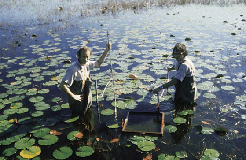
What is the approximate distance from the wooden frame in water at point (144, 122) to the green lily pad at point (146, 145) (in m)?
0.25

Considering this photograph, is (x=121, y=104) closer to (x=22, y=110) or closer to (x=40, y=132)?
(x=40, y=132)

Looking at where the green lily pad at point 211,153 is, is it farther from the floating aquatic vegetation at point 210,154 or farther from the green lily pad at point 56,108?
the green lily pad at point 56,108

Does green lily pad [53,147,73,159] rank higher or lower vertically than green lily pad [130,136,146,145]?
lower

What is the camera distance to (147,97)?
4320mm

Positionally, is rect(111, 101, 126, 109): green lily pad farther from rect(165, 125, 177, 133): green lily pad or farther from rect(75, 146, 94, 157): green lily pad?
rect(75, 146, 94, 157): green lily pad

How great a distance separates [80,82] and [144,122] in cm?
127

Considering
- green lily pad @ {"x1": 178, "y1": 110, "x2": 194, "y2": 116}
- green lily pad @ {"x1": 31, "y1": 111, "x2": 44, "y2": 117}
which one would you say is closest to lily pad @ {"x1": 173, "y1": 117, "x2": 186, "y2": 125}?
green lily pad @ {"x1": 178, "y1": 110, "x2": 194, "y2": 116}

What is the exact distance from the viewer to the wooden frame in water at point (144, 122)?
3280 mm

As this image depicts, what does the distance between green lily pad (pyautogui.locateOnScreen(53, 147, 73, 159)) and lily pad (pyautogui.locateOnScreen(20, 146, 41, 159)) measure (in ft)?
0.78

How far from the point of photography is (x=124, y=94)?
446 cm

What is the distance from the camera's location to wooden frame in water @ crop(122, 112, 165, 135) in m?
3.28

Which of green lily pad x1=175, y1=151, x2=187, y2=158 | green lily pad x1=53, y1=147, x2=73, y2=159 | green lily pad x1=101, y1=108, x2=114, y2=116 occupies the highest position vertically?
green lily pad x1=101, y1=108, x2=114, y2=116

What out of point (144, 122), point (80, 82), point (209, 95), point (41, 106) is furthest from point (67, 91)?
point (209, 95)

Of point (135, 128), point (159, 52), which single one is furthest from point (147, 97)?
point (159, 52)
